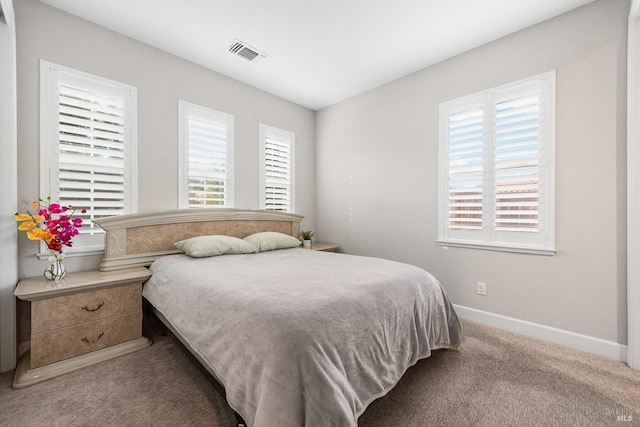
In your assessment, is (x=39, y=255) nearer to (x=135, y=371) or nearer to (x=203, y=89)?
(x=135, y=371)

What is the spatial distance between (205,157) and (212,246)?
45.3 inches

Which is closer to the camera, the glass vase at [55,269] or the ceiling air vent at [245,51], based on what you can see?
the glass vase at [55,269]

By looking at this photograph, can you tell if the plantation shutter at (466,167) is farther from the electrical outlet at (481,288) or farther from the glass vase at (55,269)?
the glass vase at (55,269)

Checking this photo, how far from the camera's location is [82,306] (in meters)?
1.99

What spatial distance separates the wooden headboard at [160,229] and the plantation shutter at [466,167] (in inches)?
90.7

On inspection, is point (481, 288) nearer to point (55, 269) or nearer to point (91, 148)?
point (55, 269)

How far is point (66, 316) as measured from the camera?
1.92m

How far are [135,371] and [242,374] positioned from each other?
125cm

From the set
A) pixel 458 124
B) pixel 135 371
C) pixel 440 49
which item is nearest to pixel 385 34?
pixel 440 49

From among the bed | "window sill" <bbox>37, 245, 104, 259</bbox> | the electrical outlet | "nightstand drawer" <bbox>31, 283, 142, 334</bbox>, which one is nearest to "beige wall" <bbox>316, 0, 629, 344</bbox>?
the electrical outlet

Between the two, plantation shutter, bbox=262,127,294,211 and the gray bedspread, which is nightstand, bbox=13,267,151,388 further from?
plantation shutter, bbox=262,127,294,211

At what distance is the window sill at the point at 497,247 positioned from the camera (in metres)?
2.37

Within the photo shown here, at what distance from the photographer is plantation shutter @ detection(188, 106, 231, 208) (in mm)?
3053

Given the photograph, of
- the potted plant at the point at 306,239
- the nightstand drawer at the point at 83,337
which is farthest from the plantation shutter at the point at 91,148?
the potted plant at the point at 306,239
